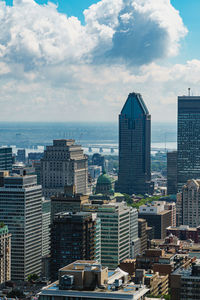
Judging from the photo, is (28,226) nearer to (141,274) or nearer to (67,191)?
(67,191)

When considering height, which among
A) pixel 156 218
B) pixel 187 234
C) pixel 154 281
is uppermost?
pixel 156 218

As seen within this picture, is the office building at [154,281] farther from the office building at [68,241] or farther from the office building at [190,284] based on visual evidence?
the office building at [190,284]

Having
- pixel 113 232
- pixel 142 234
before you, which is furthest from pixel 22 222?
pixel 142 234

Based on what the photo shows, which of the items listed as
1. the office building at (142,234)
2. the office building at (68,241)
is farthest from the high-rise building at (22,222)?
the office building at (142,234)

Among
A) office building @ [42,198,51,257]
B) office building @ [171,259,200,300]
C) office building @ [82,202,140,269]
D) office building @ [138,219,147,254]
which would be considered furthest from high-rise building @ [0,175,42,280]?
office building @ [171,259,200,300]

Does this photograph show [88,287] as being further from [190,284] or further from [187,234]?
[187,234]

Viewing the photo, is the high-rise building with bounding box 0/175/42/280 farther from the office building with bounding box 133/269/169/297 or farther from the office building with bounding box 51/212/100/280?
the office building with bounding box 133/269/169/297

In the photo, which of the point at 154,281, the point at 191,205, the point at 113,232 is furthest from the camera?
the point at 191,205
